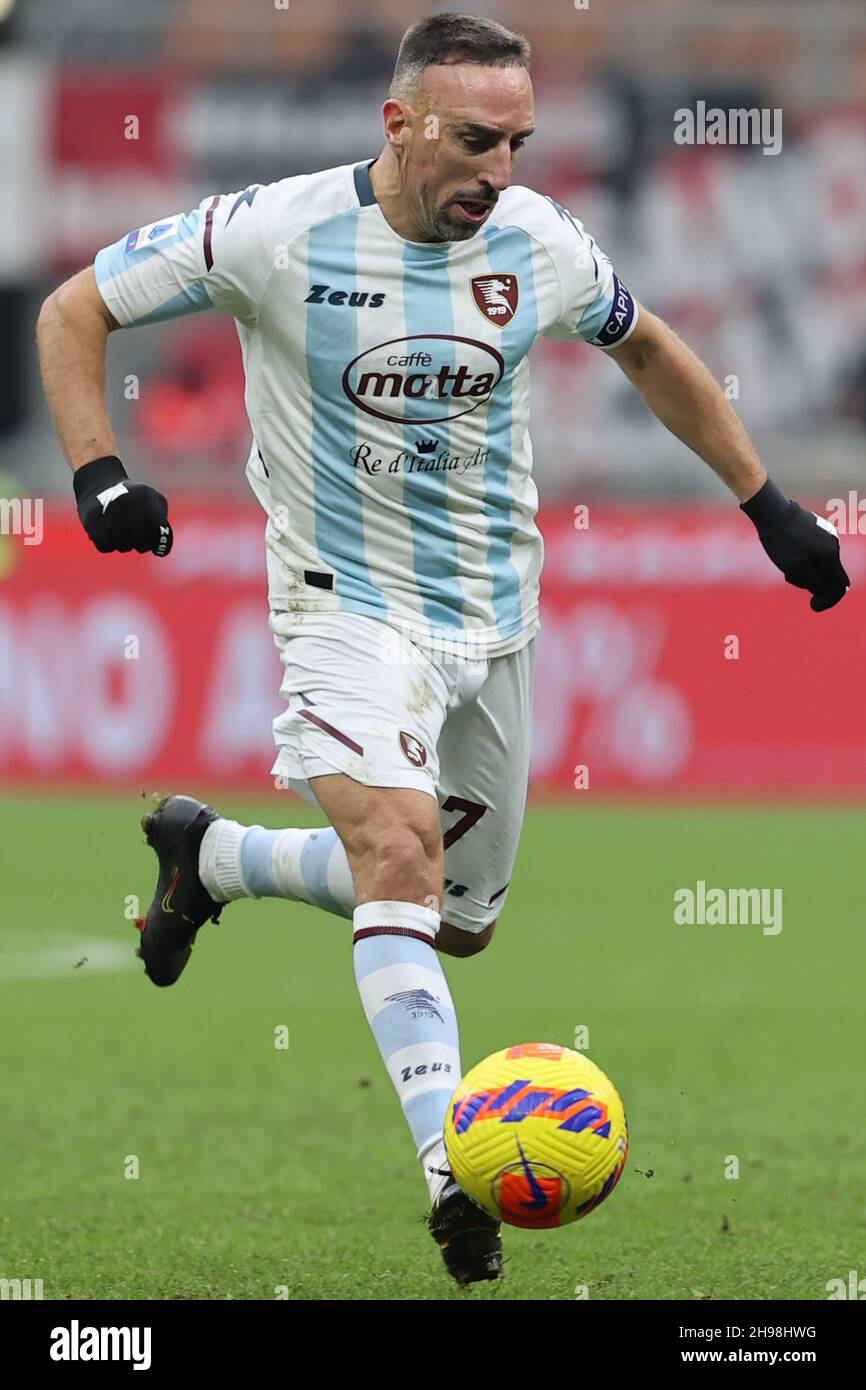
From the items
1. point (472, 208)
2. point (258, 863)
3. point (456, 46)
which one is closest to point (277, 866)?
point (258, 863)

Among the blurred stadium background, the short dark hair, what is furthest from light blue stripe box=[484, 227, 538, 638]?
the blurred stadium background

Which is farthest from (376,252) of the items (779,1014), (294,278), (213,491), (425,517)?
(213,491)

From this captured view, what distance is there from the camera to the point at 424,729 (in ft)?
16.1

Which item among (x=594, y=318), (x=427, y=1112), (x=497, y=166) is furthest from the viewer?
(x=594, y=318)

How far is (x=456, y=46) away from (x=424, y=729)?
1.40 metres

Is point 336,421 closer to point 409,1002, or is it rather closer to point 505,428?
point 505,428

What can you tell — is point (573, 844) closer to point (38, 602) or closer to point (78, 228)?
point (38, 602)

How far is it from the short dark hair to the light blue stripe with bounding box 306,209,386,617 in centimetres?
32

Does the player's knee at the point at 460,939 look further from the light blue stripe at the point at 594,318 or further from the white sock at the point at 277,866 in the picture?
the light blue stripe at the point at 594,318

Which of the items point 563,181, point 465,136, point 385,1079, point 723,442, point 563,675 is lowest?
point 385,1079

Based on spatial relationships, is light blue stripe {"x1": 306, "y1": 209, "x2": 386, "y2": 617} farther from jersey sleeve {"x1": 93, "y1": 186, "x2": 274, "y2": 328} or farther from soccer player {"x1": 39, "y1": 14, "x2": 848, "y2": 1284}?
jersey sleeve {"x1": 93, "y1": 186, "x2": 274, "y2": 328}

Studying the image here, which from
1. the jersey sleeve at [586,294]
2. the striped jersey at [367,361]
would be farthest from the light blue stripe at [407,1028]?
the jersey sleeve at [586,294]

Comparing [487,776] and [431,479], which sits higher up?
[431,479]

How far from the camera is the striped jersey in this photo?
5004 mm
